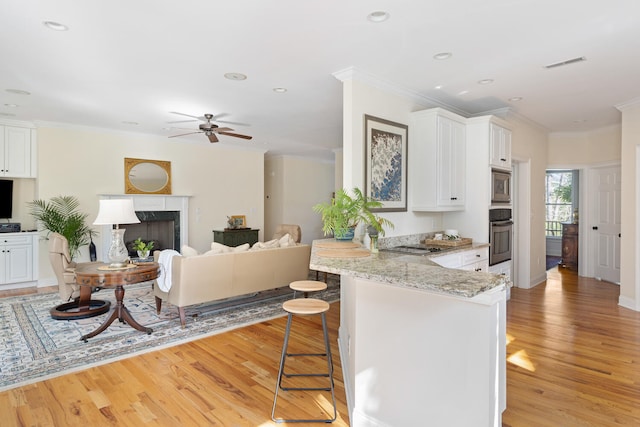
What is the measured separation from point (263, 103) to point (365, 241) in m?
2.41

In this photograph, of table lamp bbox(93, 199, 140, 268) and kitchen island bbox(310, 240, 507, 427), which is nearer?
kitchen island bbox(310, 240, 507, 427)

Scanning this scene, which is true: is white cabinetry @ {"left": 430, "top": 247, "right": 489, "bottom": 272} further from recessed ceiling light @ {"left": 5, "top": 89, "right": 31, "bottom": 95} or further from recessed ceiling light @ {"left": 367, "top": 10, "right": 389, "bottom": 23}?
recessed ceiling light @ {"left": 5, "top": 89, "right": 31, "bottom": 95}

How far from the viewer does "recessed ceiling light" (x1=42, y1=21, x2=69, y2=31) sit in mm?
2623

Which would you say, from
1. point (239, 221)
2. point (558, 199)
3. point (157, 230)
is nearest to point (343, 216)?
point (157, 230)

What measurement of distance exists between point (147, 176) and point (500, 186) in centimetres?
595

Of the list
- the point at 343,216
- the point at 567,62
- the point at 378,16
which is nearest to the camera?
the point at 378,16

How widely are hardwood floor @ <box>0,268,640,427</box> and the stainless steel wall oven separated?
3.34 feet

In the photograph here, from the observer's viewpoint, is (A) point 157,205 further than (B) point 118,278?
Yes

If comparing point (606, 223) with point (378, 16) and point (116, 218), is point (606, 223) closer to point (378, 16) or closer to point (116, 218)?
point (378, 16)

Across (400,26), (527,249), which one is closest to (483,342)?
(400,26)

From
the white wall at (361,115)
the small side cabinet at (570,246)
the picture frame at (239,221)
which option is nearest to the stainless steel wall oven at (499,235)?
the white wall at (361,115)

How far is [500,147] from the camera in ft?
15.7

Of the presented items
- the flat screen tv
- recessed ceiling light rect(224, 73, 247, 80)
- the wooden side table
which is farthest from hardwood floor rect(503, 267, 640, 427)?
the flat screen tv

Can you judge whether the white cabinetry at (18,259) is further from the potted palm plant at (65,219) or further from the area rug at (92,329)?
the area rug at (92,329)
